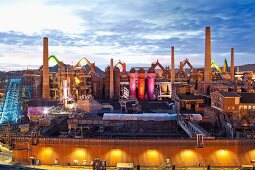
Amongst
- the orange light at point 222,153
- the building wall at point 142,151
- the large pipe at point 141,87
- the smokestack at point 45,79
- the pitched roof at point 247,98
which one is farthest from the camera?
the large pipe at point 141,87

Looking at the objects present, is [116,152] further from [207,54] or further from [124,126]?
[207,54]

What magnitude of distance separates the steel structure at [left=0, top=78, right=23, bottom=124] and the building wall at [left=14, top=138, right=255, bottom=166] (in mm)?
21987

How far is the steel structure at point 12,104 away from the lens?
A: 49.9 meters

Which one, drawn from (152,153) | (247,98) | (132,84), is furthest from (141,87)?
(152,153)

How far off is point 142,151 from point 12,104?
32.9m

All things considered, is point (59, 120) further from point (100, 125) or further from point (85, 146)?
point (85, 146)

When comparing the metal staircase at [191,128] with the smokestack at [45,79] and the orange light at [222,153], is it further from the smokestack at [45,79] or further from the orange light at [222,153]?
the smokestack at [45,79]

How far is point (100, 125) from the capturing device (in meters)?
39.2

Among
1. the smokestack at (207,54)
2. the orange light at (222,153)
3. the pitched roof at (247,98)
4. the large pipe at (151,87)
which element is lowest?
the orange light at (222,153)

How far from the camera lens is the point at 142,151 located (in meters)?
28.0

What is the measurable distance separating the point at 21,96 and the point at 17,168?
163ft

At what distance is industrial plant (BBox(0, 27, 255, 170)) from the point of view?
27953 mm

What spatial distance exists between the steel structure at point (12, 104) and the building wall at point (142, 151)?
72.1ft

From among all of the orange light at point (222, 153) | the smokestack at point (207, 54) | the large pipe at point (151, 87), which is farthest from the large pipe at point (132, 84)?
the orange light at point (222, 153)
